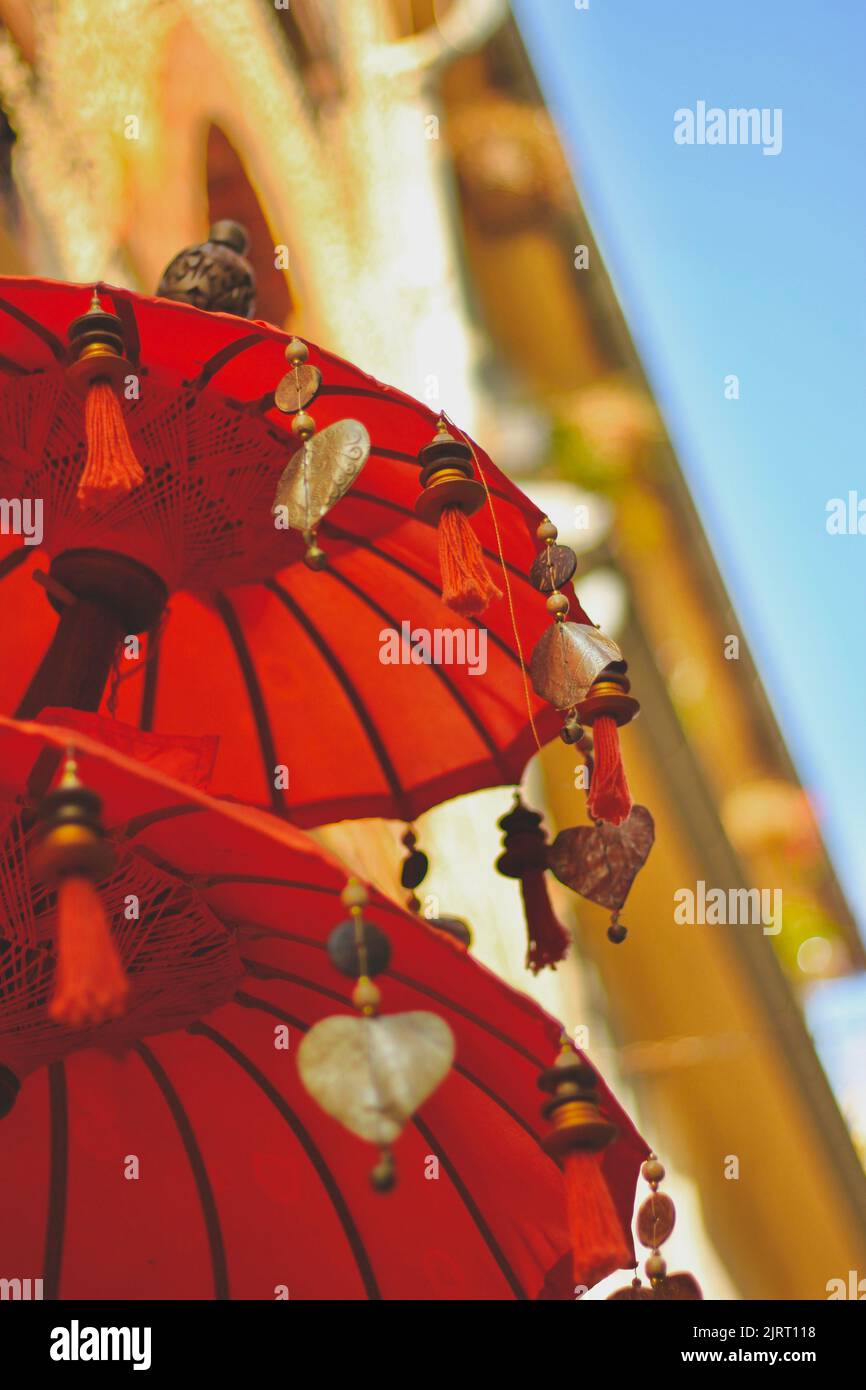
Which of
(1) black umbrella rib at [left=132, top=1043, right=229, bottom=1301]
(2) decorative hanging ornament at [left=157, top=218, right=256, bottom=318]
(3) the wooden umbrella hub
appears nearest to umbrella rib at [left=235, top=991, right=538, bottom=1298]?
(1) black umbrella rib at [left=132, top=1043, right=229, bottom=1301]

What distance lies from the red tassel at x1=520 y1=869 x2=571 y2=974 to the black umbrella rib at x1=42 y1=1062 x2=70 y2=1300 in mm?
483

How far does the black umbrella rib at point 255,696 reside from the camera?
1.81 m

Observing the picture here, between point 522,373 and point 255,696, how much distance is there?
10.2ft

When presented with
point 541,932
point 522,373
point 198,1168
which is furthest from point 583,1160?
point 522,373

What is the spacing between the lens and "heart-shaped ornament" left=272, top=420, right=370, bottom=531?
1396 millimetres

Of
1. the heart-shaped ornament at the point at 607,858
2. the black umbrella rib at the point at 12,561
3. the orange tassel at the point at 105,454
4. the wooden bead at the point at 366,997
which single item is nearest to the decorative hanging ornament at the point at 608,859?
the heart-shaped ornament at the point at 607,858

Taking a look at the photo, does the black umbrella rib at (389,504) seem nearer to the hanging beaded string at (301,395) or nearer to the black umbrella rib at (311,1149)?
the hanging beaded string at (301,395)

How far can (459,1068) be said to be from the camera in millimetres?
1486

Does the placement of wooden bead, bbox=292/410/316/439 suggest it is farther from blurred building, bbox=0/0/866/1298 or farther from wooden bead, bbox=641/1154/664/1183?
blurred building, bbox=0/0/866/1298

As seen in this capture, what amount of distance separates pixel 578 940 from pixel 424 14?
2673mm

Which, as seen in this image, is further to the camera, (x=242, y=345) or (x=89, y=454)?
(x=242, y=345)

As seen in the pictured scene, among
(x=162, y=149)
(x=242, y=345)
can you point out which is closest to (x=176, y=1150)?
(x=242, y=345)

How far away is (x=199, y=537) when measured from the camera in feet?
5.29
